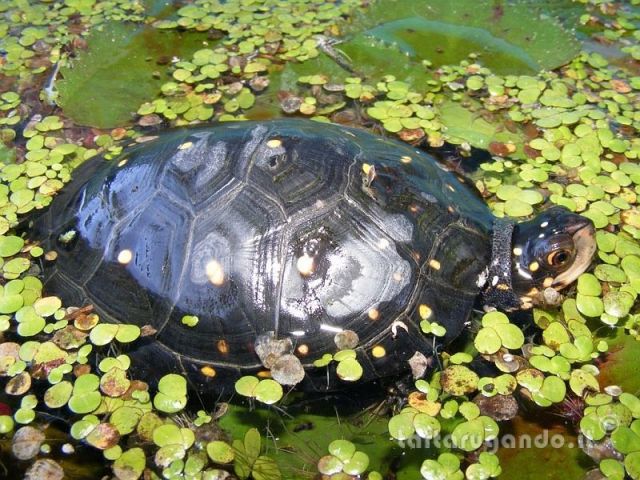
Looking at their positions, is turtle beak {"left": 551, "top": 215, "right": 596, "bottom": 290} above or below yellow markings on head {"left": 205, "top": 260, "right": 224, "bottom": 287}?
below

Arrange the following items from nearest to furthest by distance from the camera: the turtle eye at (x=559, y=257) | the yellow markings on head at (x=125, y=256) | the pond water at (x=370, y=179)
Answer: the pond water at (x=370, y=179)
the yellow markings on head at (x=125, y=256)
the turtle eye at (x=559, y=257)

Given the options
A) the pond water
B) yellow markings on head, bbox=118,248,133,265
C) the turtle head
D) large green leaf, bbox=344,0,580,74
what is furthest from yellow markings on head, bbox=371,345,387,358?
large green leaf, bbox=344,0,580,74

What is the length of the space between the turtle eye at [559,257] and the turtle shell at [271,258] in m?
0.46

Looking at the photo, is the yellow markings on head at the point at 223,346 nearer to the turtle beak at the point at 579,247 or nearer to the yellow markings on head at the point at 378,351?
the yellow markings on head at the point at 378,351

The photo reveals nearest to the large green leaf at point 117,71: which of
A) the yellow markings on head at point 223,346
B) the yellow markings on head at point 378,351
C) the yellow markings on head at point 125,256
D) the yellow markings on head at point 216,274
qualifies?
the yellow markings on head at point 125,256

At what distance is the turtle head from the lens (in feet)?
10.2

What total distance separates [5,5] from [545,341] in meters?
6.33

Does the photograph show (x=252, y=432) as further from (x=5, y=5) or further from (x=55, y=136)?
(x=5, y=5)

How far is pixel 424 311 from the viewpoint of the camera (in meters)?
2.82

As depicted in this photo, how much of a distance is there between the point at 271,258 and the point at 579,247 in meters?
1.86

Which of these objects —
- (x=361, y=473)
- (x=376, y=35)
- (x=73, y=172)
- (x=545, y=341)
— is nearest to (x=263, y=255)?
(x=361, y=473)

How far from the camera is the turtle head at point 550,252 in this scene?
10.2 ft

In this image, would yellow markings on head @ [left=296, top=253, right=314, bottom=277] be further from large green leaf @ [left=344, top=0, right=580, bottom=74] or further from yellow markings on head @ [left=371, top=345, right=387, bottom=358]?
large green leaf @ [left=344, top=0, right=580, bottom=74]

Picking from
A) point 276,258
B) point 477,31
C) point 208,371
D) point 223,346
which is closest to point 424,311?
point 276,258
